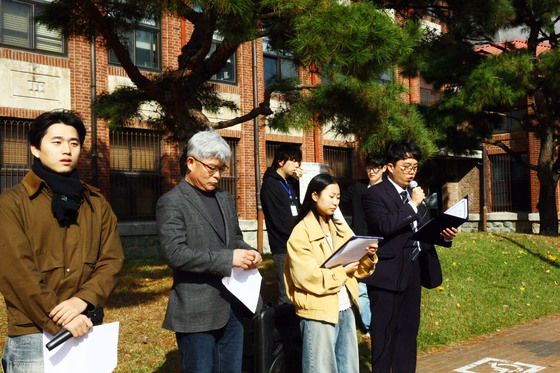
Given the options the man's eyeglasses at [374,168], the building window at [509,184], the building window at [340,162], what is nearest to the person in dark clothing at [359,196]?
the man's eyeglasses at [374,168]

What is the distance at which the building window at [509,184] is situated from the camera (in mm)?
26480

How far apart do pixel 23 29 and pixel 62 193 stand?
13398 mm

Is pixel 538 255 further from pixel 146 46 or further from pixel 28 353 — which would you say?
pixel 28 353

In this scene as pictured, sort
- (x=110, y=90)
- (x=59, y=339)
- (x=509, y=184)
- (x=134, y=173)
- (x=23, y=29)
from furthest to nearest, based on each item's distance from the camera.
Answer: (x=509, y=184) → (x=134, y=173) → (x=110, y=90) → (x=23, y=29) → (x=59, y=339)

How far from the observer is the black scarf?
9.53 ft

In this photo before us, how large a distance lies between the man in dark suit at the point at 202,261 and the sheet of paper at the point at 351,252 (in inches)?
22.9

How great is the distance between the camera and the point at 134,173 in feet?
54.4

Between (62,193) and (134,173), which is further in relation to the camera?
(134,173)

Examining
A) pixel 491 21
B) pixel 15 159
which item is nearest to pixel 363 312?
pixel 491 21

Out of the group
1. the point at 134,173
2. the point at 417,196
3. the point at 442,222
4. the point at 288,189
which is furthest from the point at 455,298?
the point at 134,173

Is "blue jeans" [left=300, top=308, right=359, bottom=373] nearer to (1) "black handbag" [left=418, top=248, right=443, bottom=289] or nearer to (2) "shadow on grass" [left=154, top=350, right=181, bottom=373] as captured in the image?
(1) "black handbag" [left=418, top=248, right=443, bottom=289]

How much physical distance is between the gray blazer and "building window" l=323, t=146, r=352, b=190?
1775 cm

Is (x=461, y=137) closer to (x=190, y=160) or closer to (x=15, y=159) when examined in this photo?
(x=15, y=159)

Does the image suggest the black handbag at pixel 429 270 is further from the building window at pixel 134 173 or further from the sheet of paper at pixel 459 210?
the building window at pixel 134 173
